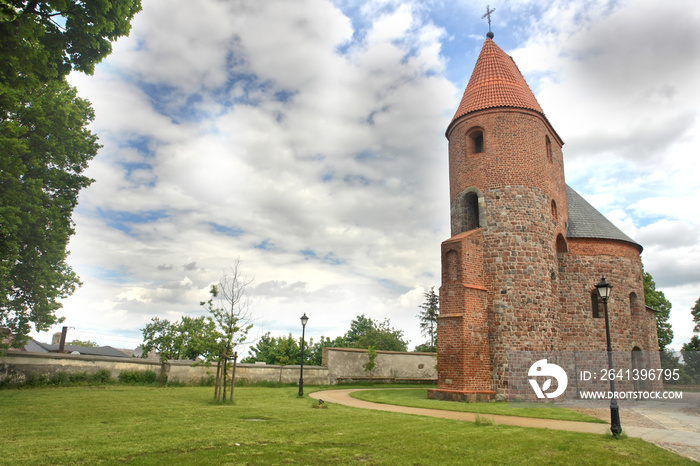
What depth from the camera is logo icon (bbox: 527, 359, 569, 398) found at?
1731 centimetres

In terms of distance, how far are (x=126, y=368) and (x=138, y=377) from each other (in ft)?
2.19

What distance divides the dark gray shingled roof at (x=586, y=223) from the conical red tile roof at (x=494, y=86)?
5.65 m

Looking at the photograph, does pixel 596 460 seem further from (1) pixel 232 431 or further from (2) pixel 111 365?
(2) pixel 111 365

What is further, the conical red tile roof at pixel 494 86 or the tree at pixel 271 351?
the tree at pixel 271 351

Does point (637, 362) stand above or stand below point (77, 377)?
above

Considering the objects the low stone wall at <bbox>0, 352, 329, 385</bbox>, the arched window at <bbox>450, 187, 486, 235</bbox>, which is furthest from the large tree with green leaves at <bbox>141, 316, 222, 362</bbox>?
the arched window at <bbox>450, 187, 486, 235</bbox>

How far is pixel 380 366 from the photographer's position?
27.9 meters

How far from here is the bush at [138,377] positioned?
1906cm

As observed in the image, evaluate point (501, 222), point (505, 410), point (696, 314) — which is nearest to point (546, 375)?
point (505, 410)

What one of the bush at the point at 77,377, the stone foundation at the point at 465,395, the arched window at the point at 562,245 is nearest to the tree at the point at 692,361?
the arched window at the point at 562,245

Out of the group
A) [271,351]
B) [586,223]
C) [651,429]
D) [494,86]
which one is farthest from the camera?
[271,351]

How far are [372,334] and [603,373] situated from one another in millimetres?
29002

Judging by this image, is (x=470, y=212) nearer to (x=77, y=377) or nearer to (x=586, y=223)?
(x=586, y=223)

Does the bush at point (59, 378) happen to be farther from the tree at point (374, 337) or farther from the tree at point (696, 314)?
the tree at point (696, 314)
